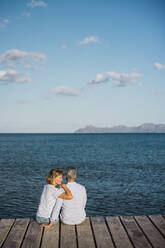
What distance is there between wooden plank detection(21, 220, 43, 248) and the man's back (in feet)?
2.10

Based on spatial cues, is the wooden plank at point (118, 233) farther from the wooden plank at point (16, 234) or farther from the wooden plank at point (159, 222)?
the wooden plank at point (16, 234)

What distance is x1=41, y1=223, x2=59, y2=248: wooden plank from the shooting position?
201 inches

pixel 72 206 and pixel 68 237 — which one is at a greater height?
pixel 72 206

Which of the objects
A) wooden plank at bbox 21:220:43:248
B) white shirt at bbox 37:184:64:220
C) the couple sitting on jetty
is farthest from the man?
wooden plank at bbox 21:220:43:248

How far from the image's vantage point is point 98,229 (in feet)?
19.2

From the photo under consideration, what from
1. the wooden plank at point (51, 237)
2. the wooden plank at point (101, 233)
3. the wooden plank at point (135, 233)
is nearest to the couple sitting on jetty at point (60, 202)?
the wooden plank at point (51, 237)

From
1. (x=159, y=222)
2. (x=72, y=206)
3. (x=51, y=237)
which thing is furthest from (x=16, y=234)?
(x=159, y=222)

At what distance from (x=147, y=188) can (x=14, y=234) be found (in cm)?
1725

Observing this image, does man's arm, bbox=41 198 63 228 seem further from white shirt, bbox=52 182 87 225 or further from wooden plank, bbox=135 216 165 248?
wooden plank, bbox=135 216 165 248

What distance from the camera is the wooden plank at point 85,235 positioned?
515 cm

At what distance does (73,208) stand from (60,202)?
36cm

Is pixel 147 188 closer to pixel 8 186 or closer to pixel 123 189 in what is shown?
pixel 123 189

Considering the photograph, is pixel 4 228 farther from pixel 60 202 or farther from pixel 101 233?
pixel 101 233

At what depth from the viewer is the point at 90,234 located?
18.3 feet
